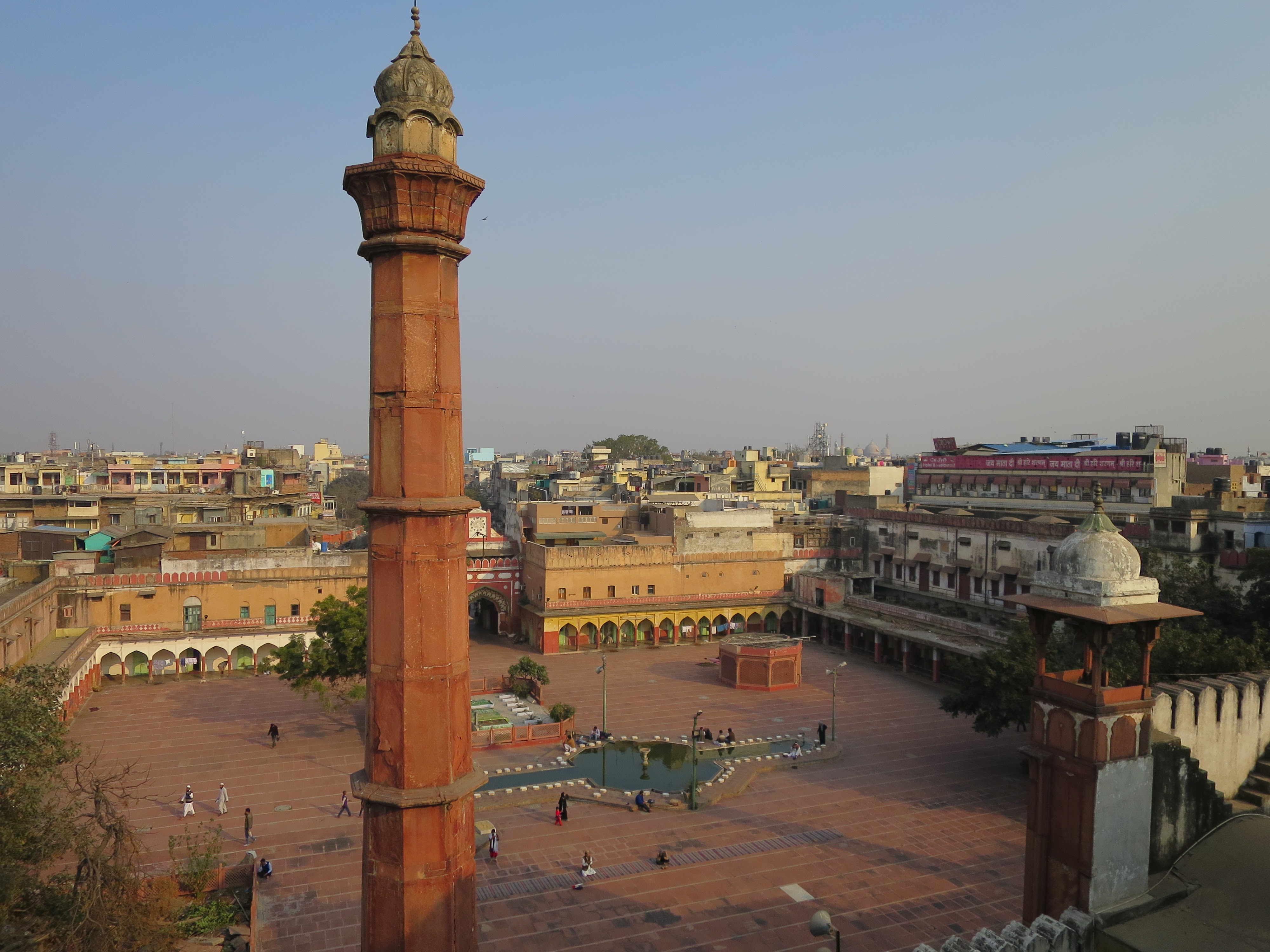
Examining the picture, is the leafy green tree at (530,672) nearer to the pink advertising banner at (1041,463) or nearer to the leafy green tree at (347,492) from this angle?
the pink advertising banner at (1041,463)

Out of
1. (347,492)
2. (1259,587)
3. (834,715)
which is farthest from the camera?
(347,492)

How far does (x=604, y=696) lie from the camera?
23.8m

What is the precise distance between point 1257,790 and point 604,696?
14.7 meters

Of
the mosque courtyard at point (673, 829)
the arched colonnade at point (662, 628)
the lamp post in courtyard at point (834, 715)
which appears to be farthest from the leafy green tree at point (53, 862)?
the arched colonnade at point (662, 628)

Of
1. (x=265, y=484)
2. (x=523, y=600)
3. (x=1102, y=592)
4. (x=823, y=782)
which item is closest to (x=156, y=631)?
(x=523, y=600)

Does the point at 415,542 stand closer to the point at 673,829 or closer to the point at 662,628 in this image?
the point at 673,829

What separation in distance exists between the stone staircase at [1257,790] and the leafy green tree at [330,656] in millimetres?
19003

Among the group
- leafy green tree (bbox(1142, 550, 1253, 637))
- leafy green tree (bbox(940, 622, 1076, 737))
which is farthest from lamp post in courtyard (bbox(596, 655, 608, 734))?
leafy green tree (bbox(1142, 550, 1253, 637))

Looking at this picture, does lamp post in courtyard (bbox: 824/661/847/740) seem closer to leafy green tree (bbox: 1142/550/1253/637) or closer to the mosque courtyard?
the mosque courtyard

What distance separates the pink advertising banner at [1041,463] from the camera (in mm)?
40153

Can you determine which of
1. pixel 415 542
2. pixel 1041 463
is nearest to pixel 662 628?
pixel 1041 463

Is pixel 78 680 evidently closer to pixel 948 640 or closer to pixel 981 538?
pixel 948 640

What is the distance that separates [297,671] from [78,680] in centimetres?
911

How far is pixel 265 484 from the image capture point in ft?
213
